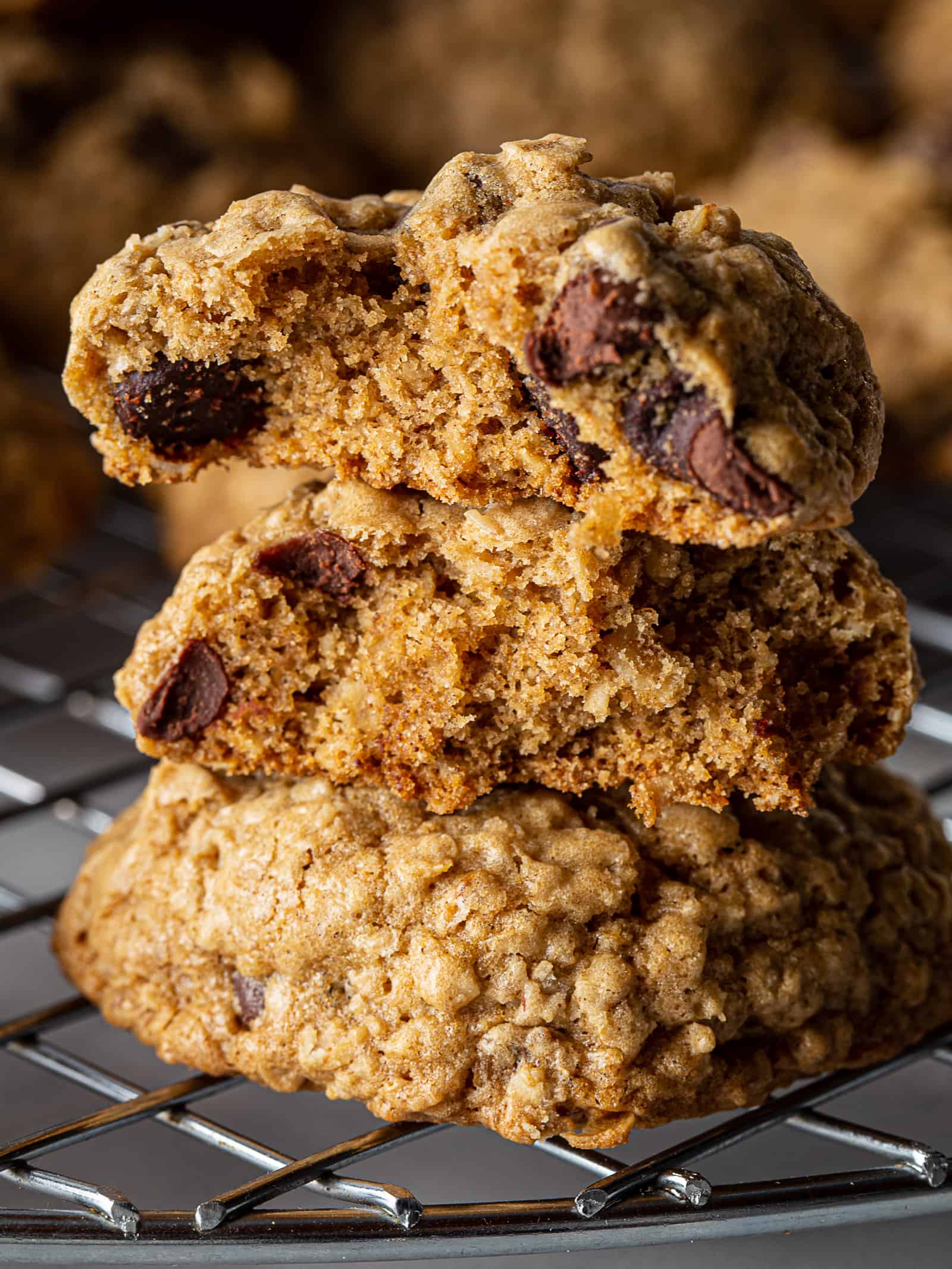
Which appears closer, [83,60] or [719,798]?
[719,798]

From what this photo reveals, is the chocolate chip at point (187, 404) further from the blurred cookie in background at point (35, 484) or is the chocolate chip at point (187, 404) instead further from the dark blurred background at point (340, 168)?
the blurred cookie in background at point (35, 484)

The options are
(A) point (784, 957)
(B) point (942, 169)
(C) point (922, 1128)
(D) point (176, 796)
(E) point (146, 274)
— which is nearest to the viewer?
(E) point (146, 274)

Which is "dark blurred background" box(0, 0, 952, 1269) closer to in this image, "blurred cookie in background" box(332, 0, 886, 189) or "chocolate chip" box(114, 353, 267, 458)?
"blurred cookie in background" box(332, 0, 886, 189)

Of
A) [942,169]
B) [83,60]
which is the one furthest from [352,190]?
[942,169]

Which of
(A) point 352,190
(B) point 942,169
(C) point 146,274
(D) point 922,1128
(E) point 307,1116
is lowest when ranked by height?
(E) point 307,1116

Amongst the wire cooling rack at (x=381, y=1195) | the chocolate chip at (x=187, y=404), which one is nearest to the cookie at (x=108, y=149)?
the wire cooling rack at (x=381, y=1195)

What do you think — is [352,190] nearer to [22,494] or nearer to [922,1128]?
[22,494]

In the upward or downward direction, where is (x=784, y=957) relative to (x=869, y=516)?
downward
